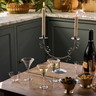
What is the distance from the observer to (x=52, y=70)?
2.63m

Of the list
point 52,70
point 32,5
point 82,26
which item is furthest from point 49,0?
point 52,70

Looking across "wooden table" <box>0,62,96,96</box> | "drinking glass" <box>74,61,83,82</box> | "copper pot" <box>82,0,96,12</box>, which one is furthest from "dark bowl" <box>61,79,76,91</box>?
"copper pot" <box>82,0,96,12</box>

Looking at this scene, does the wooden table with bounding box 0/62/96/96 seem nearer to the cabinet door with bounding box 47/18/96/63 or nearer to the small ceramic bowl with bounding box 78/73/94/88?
the small ceramic bowl with bounding box 78/73/94/88

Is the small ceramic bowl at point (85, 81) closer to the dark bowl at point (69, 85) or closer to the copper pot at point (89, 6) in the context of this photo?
the dark bowl at point (69, 85)

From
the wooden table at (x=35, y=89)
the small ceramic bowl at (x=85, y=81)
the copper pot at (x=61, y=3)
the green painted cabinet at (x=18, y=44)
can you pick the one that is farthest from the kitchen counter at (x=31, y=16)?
the small ceramic bowl at (x=85, y=81)

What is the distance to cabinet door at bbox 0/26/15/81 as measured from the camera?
11.5 ft

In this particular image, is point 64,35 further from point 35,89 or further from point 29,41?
point 35,89

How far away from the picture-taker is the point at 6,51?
3580mm

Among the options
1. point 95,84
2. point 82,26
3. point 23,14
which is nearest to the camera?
point 95,84

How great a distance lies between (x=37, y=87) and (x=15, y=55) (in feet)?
5.00

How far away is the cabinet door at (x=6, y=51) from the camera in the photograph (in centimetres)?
350

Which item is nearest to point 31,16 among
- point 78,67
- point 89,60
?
point 78,67

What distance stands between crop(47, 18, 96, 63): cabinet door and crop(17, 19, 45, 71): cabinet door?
0.56ft

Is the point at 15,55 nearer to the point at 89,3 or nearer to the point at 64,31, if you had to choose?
the point at 64,31
